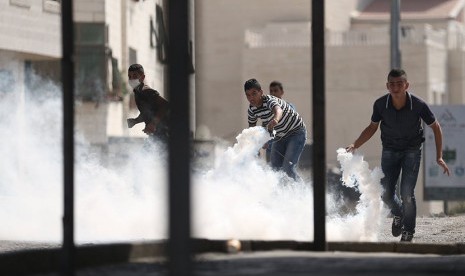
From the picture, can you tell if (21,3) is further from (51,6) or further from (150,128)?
(150,128)

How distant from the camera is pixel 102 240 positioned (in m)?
12.4

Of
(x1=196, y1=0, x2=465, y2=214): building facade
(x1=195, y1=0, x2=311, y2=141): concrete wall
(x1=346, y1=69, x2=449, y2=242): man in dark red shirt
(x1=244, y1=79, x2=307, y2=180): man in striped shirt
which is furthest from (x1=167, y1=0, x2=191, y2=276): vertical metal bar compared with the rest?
(x1=195, y1=0, x2=311, y2=141): concrete wall

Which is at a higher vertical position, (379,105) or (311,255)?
(379,105)

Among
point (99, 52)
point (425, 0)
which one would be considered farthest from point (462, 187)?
point (425, 0)

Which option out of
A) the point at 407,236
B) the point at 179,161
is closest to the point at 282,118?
the point at 407,236

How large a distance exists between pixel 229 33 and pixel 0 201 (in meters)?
44.2

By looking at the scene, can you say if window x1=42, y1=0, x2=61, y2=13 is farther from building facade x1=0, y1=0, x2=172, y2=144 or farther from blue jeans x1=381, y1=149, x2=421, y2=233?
blue jeans x1=381, y1=149, x2=421, y2=233

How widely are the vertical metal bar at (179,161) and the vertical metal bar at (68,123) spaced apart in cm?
290

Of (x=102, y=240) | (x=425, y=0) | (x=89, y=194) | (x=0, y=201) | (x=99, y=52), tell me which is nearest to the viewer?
(x=102, y=240)

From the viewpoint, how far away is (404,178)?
42.6ft

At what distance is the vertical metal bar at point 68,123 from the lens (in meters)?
9.18

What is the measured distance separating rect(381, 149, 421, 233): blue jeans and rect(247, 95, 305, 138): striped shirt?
1.78m

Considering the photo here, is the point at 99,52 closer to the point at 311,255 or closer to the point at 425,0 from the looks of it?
the point at 311,255

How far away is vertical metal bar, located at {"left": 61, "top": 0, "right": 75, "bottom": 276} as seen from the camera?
918cm
